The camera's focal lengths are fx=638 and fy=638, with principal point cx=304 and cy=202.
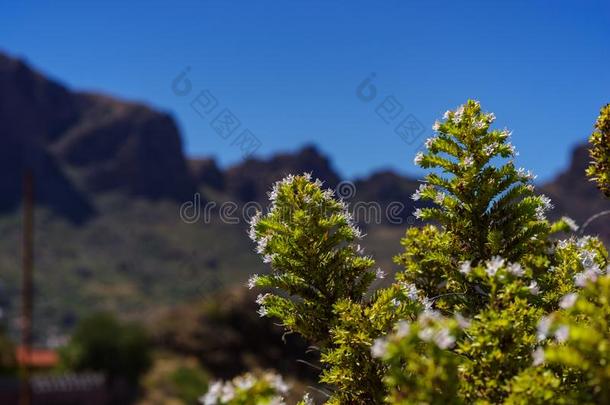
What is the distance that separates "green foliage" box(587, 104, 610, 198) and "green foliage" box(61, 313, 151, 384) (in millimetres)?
77759

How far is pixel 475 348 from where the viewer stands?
513cm

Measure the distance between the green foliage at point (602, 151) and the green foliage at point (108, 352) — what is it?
77759 mm

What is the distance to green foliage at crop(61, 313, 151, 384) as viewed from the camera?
257 feet

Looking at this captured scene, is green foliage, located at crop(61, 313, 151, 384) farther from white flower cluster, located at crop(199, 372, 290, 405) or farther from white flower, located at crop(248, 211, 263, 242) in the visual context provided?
white flower cluster, located at crop(199, 372, 290, 405)

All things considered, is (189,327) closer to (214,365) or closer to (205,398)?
(214,365)

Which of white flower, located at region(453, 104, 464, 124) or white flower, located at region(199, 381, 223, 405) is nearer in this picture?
white flower, located at region(199, 381, 223, 405)

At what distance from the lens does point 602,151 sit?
6922mm

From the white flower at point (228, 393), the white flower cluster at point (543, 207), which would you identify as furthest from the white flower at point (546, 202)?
the white flower at point (228, 393)

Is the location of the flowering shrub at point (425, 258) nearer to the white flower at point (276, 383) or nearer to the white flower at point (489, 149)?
the white flower at point (489, 149)

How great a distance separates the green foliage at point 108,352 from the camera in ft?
257

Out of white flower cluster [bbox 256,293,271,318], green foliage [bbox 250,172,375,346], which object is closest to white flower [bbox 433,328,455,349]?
green foliage [bbox 250,172,375,346]

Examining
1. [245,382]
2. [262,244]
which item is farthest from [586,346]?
[262,244]

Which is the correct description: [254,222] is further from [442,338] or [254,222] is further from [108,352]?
[108,352]

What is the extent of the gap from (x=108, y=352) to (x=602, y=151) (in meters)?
79.3
